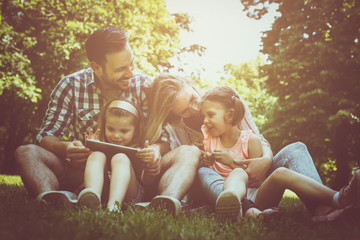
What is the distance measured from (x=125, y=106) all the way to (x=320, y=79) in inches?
457

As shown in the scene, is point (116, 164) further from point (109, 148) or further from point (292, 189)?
point (292, 189)

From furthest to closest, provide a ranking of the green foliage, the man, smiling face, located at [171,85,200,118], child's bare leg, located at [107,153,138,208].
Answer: the green foliage < smiling face, located at [171,85,200,118] < the man < child's bare leg, located at [107,153,138,208]

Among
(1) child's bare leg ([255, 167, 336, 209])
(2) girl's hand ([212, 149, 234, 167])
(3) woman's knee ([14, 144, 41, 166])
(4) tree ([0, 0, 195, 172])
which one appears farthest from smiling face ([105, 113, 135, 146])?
(4) tree ([0, 0, 195, 172])

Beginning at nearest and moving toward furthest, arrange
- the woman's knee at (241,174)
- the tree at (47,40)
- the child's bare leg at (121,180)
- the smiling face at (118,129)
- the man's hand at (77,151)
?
the child's bare leg at (121,180), the woman's knee at (241,174), the man's hand at (77,151), the smiling face at (118,129), the tree at (47,40)

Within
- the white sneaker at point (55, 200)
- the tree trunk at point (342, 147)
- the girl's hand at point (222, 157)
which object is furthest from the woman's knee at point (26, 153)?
the tree trunk at point (342, 147)

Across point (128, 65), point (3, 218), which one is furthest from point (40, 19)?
point (3, 218)

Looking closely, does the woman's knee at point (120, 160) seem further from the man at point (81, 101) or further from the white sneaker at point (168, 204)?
the white sneaker at point (168, 204)

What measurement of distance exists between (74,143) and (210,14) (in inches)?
347

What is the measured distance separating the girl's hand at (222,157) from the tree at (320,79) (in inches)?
390

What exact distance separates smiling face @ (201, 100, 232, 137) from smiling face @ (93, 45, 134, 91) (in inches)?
39.9

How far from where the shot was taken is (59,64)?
1066 cm

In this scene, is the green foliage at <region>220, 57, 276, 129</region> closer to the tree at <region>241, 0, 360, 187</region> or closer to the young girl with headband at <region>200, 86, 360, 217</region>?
the tree at <region>241, 0, 360, 187</region>

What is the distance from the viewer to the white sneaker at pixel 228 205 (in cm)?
232

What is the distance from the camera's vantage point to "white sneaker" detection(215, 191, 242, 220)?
7.61ft
